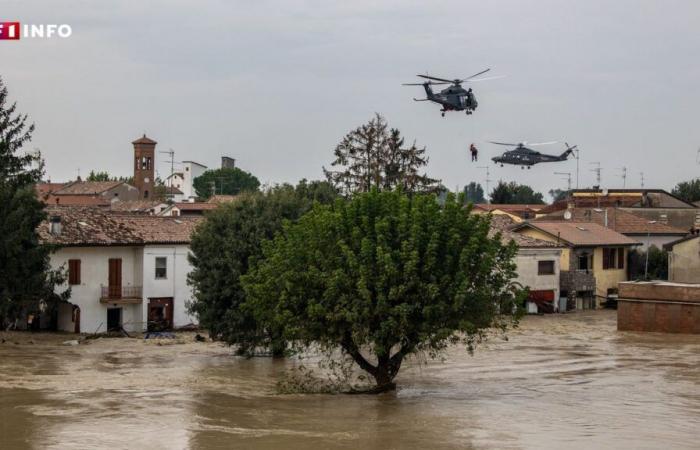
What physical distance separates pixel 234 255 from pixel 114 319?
1607cm

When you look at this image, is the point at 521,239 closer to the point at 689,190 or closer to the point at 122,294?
the point at 122,294

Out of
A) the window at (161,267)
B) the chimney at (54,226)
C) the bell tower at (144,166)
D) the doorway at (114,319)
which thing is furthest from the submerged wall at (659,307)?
the bell tower at (144,166)

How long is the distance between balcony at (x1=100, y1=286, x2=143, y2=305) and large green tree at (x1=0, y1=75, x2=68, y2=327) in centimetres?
551

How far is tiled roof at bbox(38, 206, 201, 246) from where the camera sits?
54812 mm

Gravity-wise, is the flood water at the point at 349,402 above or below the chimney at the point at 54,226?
below

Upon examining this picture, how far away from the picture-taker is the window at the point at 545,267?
6969 cm

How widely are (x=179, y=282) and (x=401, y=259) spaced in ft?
92.2

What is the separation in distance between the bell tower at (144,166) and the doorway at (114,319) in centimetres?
7268

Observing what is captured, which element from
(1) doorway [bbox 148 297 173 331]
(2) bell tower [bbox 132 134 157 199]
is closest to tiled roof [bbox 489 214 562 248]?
(1) doorway [bbox 148 297 173 331]

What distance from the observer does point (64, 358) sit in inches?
1758

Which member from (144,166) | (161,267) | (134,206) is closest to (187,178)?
(144,166)

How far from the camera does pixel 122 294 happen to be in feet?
186

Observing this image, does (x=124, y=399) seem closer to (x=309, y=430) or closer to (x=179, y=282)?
(x=309, y=430)

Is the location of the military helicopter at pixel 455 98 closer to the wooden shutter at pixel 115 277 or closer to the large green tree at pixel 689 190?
the wooden shutter at pixel 115 277
